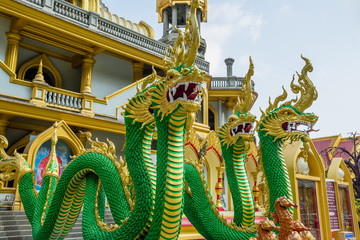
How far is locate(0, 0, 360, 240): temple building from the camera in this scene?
253 inches

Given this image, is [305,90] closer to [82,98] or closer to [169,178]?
[169,178]

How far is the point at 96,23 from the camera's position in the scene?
9.88m

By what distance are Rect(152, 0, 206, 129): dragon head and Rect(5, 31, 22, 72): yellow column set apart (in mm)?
7213

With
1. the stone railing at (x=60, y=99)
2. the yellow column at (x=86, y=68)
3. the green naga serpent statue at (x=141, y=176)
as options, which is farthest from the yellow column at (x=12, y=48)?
the green naga serpent statue at (x=141, y=176)

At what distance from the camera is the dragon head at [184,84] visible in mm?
2453

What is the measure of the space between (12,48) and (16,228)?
5287 millimetres

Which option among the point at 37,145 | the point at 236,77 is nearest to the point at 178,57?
the point at 37,145

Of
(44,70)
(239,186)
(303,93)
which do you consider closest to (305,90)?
(303,93)

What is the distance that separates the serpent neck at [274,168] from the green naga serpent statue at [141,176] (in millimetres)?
1832

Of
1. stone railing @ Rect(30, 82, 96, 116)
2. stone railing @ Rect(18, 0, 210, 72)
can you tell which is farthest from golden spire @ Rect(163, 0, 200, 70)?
stone railing @ Rect(18, 0, 210, 72)

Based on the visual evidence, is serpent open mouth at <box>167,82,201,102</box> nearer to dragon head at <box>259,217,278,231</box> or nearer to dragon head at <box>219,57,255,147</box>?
dragon head at <box>259,217,278,231</box>

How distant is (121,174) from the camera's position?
3566 millimetres

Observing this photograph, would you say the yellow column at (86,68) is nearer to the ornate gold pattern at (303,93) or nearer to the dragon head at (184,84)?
the ornate gold pattern at (303,93)

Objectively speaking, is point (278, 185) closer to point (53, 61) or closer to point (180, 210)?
point (180, 210)
